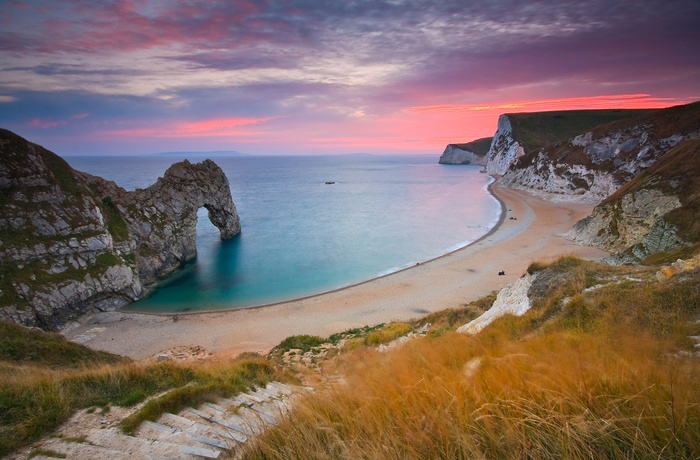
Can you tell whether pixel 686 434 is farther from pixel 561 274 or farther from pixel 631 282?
pixel 561 274

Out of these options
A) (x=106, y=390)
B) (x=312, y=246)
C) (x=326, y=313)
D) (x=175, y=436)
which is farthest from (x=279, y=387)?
(x=312, y=246)

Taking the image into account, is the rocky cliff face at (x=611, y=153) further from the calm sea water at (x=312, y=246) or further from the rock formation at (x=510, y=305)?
the rock formation at (x=510, y=305)

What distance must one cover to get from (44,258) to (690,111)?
305 feet

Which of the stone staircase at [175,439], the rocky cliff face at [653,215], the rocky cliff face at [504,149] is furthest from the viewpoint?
the rocky cliff face at [504,149]

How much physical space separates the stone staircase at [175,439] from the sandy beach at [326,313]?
48.0 ft

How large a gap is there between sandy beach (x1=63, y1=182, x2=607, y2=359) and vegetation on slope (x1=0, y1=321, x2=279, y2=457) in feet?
39.6

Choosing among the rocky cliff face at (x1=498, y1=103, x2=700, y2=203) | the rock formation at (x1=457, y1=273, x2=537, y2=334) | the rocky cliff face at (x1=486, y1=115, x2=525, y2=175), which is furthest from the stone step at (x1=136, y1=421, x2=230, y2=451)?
the rocky cliff face at (x1=486, y1=115, x2=525, y2=175)

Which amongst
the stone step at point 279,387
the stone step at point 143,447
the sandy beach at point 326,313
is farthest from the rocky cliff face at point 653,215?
the stone step at point 143,447

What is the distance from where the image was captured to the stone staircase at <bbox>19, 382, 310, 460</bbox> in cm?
374

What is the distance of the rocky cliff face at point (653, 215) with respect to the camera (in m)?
24.3

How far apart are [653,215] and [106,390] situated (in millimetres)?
39092

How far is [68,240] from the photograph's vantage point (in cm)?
2584

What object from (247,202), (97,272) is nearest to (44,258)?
(97,272)

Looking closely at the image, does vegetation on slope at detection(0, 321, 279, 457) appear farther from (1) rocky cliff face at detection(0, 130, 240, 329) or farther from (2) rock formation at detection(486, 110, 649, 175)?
(2) rock formation at detection(486, 110, 649, 175)
